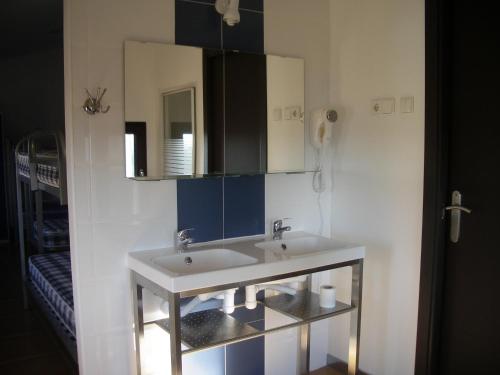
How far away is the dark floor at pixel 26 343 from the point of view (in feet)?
9.47

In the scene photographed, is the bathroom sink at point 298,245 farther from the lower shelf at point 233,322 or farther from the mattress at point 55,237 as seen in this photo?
the mattress at point 55,237

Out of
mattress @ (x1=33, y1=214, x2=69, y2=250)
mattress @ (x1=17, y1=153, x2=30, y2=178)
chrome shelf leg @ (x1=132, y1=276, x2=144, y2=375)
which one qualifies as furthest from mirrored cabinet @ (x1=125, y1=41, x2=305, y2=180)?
mattress @ (x1=33, y1=214, x2=69, y2=250)

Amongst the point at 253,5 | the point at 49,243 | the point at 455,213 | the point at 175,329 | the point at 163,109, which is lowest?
the point at 49,243

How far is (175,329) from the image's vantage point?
1780mm

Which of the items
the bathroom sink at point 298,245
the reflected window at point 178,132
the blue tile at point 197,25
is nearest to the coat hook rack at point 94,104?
the reflected window at point 178,132

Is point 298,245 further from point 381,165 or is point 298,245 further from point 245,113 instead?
point 245,113

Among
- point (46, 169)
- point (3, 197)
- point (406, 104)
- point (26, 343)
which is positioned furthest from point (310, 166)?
point (3, 197)

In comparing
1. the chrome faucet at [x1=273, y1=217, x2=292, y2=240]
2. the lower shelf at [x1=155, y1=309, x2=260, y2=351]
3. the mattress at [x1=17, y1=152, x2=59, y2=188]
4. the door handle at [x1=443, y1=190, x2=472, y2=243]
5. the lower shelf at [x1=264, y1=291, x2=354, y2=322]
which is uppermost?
the mattress at [x1=17, y1=152, x2=59, y2=188]

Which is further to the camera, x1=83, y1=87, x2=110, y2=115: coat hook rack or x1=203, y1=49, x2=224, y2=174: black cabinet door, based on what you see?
x1=203, y1=49, x2=224, y2=174: black cabinet door

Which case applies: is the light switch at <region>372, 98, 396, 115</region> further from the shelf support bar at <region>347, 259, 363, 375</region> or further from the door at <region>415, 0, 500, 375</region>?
the shelf support bar at <region>347, 259, 363, 375</region>

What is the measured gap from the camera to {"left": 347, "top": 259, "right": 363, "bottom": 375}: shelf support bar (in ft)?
7.75

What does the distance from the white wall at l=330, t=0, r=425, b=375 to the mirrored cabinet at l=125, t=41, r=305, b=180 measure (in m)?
0.28

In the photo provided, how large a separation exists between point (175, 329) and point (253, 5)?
5.37ft

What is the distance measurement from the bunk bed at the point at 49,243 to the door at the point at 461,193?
1.98 m
